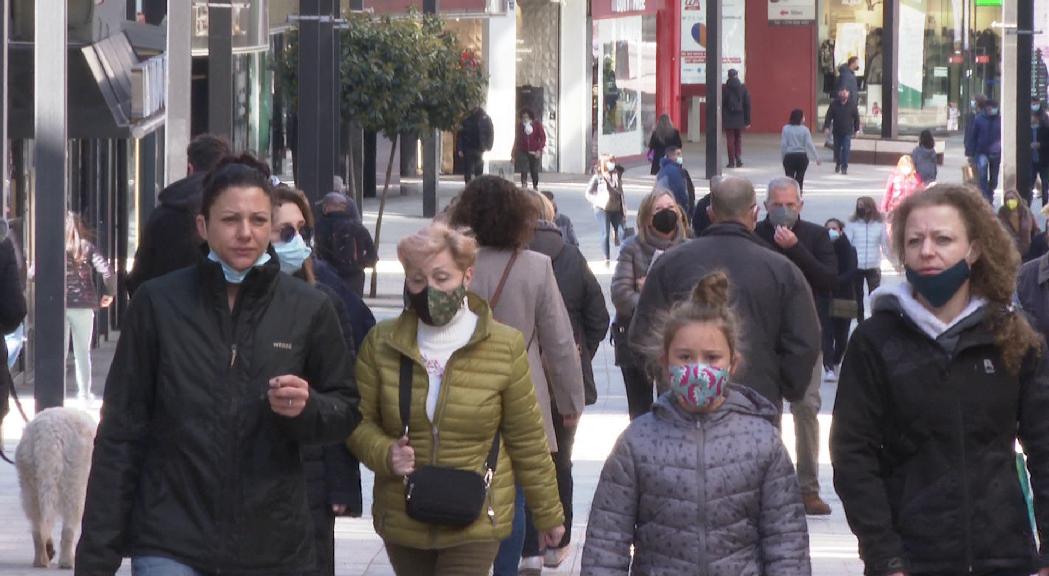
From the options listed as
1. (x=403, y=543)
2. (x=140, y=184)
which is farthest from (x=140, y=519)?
(x=140, y=184)

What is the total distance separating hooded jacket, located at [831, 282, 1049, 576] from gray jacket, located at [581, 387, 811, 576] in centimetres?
20

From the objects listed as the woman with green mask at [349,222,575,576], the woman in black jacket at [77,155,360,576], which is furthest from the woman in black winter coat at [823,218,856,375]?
the woman in black jacket at [77,155,360,576]

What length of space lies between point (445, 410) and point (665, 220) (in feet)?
15.4

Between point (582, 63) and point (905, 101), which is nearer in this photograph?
point (582, 63)

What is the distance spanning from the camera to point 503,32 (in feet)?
119

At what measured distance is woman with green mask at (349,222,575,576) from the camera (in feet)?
18.9

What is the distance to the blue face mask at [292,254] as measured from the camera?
19.7ft

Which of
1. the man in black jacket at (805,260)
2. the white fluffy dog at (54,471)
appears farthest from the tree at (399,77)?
the white fluffy dog at (54,471)

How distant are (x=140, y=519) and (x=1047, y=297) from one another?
460cm

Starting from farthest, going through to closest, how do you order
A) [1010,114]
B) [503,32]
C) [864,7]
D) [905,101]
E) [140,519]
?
1. [864,7]
2. [905,101]
3. [503,32]
4. [1010,114]
5. [140,519]

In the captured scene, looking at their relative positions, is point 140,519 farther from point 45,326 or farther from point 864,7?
point 864,7

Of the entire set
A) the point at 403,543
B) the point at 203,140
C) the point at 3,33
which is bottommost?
the point at 403,543

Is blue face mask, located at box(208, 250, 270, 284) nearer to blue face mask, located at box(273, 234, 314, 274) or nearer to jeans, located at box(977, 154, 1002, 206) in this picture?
blue face mask, located at box(273, 234, 314, 274)

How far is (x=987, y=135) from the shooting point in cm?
3177
